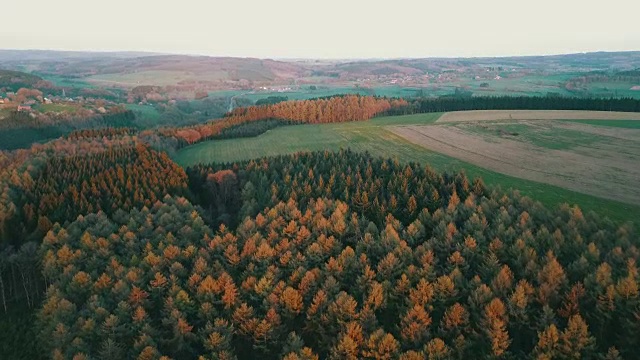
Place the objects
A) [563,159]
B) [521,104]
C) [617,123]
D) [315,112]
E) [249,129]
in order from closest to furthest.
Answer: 1. [563,159]
2. [617,123]
3. [249,129]
4. [315,112]
5. [521,104]

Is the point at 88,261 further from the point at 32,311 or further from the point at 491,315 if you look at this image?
the point at 491,315

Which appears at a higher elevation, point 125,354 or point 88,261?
point 88,261

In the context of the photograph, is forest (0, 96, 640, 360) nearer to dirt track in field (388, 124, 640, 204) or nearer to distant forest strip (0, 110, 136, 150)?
dirt track in field (388, 124, 640, 204)

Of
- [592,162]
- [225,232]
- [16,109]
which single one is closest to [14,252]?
[225,232]

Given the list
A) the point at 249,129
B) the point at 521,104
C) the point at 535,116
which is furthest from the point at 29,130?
the point at 521,104

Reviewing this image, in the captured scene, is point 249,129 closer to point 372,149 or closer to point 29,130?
point 372,149

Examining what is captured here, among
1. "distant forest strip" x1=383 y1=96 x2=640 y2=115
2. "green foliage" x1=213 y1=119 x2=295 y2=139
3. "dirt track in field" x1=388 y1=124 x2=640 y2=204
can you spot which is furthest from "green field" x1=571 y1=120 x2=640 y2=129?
"green foliage" x1=213 y1=119 x2=295 y2=139
